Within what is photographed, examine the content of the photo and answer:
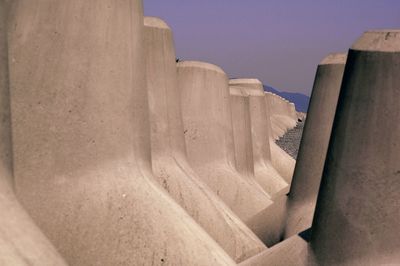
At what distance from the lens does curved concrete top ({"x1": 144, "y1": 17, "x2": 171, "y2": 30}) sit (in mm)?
7250

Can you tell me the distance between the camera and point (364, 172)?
496 cm

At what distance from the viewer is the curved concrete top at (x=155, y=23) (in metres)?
7.25

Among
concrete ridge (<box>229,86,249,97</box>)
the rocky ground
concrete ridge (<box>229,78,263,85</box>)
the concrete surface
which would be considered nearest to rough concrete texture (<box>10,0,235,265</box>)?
concrete ridge (<box>229,86,249,97</box>)

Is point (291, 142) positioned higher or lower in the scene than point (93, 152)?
lower

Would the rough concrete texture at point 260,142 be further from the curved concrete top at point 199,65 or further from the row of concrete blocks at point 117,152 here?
the row of concrete blocks at point 117,152

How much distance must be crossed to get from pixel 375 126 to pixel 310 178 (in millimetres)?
3676

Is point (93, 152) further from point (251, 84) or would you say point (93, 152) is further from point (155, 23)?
point (251, 84)

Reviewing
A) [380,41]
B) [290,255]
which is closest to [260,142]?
[290,255]

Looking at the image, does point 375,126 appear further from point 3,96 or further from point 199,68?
point 199,68

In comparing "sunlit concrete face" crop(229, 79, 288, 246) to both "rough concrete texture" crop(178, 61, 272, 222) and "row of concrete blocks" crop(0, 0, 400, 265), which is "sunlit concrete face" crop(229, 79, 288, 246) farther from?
"row of concrete blocks" crop(0, 0, 400, 265)

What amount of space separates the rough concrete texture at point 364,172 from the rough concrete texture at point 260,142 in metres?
6.48

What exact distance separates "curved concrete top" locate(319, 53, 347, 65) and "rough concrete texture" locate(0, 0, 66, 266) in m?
4.47

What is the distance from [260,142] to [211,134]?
422cm

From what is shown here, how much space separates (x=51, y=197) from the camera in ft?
16.2
